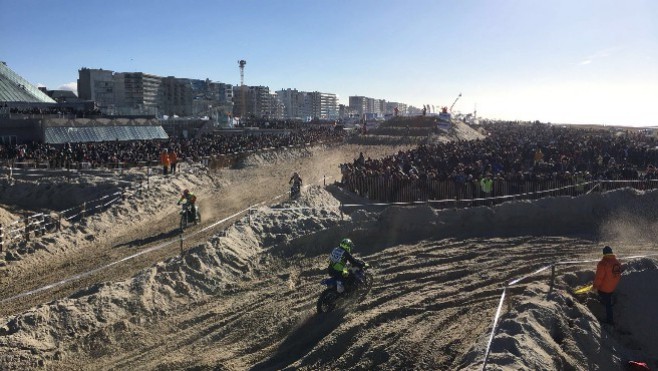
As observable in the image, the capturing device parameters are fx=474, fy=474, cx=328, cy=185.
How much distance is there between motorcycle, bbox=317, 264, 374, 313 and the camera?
31.4 feet

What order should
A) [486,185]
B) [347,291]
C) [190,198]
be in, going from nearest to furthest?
[347,291], [190,198], [486,185]

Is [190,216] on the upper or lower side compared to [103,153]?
lower

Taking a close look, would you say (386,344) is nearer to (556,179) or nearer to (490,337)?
(490,337)

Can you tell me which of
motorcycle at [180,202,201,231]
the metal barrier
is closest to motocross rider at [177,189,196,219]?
motorcycle at [180,202,201,231]

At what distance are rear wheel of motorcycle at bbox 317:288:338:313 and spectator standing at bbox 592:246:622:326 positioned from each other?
16.2 feet

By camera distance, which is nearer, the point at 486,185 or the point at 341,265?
the point at 341,265

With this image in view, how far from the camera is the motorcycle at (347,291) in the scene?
31.4ft

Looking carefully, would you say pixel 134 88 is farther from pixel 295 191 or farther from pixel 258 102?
pixel 295 191

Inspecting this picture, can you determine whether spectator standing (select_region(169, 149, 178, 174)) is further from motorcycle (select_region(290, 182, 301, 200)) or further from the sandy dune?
motorcycle (select_region(290, 182, 301, 200))

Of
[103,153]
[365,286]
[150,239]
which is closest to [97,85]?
[103,153]

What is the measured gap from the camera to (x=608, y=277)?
8617 mm

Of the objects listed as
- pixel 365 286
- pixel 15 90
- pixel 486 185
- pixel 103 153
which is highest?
pixel 15 90

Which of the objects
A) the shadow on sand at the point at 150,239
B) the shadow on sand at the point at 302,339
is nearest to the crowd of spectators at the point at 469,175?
the shadow on sand at the point at 150,239

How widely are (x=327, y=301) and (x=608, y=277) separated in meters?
5.24
